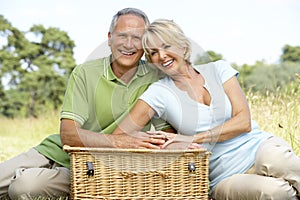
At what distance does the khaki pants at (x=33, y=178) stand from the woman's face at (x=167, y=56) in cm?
84

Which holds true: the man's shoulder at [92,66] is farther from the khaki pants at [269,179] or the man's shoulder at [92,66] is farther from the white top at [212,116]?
the khaki pants at [269,179]

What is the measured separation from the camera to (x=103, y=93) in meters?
2.99

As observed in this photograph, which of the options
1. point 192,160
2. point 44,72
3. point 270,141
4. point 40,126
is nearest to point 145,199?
point 192,160

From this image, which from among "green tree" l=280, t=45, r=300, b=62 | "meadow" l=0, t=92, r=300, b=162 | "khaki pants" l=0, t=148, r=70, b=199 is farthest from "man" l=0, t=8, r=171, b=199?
"green tree" l=280, t=45, r=300, b=62

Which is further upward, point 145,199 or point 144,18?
point 144,18

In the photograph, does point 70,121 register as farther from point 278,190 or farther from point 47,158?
point 278,190

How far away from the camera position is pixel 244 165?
2912 mm

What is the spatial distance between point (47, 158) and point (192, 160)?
3.28 feet

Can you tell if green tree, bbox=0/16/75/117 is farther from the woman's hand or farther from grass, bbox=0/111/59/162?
the woman's hand

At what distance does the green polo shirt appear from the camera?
294 cm

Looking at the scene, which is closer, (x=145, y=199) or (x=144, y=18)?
(x=145, y=199)

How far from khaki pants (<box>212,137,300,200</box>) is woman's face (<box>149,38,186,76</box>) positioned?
65cm

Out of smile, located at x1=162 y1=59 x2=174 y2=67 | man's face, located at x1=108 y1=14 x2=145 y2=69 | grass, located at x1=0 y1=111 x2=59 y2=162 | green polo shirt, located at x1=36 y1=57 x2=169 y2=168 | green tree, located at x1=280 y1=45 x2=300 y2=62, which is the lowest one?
green tree, located at x1=280 y1=45 x2=300 y2=62

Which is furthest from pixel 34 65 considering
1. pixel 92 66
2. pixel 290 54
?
pixel 92 66
